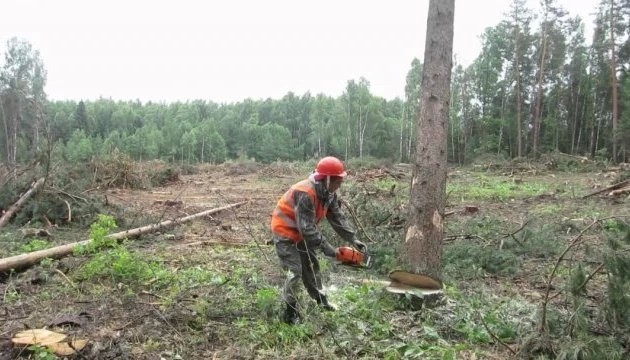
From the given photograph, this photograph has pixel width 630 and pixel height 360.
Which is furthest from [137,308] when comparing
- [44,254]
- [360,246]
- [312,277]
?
[44,254]

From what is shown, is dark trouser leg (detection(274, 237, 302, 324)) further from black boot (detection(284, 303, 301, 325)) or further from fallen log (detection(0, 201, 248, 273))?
fallen log (detection(0, 201, 248, 273))

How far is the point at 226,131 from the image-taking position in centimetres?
8469

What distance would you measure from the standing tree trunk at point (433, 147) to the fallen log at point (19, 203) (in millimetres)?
7106

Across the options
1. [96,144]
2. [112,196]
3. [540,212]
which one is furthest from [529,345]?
Result: [96,144]

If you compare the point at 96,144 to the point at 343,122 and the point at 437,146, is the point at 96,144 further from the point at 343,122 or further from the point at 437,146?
the point at 437,146

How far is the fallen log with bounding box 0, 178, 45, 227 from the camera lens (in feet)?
28.8

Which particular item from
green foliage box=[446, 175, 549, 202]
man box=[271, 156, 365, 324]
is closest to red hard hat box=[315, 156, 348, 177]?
man box=[271, 156, 365, 324]

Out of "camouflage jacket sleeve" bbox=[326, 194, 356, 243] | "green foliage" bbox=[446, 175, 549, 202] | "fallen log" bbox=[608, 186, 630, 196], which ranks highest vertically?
→ "camouflage jacket sleeve" bbox=[326, 194, 356, 243]

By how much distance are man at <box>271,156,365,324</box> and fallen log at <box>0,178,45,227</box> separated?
622cm

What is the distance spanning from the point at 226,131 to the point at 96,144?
22.5m

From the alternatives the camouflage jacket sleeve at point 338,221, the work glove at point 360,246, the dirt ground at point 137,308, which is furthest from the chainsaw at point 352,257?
the dirt ground at point 137,308

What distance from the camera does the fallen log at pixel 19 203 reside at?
878 cm

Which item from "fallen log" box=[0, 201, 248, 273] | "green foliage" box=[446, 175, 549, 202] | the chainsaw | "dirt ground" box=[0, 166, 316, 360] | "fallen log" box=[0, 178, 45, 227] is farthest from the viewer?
"green foliage" box=[446, 175, 549, 202]

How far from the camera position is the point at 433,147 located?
5340mm
